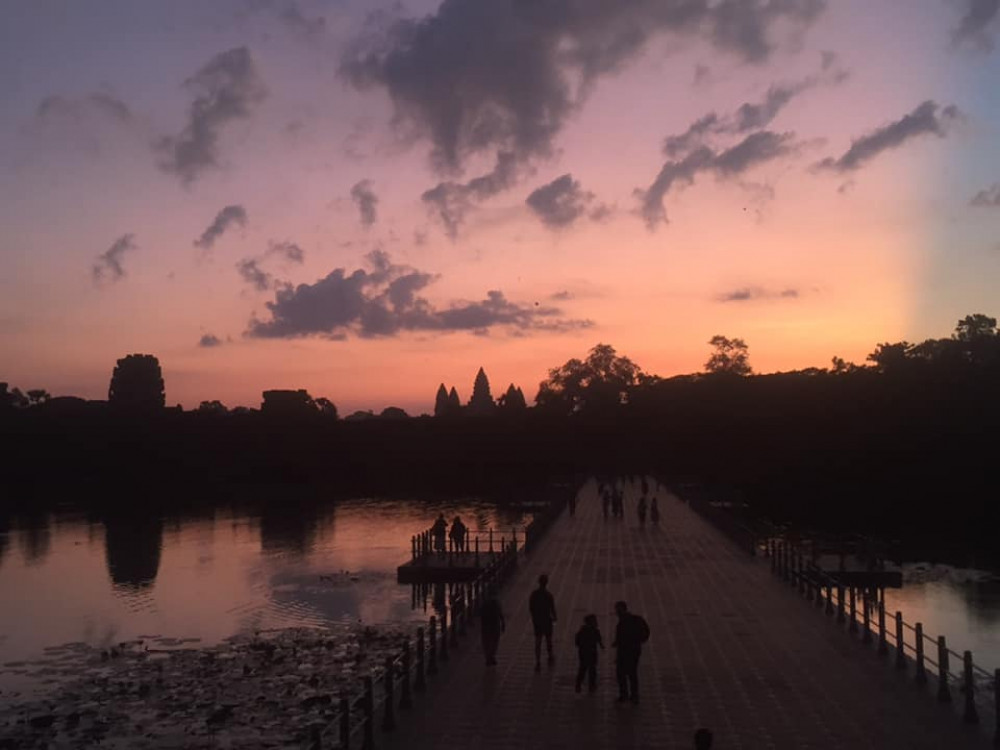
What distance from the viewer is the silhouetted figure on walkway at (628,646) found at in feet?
56.9

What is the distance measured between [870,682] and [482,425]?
131m

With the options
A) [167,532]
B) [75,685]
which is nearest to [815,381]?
[167,532]

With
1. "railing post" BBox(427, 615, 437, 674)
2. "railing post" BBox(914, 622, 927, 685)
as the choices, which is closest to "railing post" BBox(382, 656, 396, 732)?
"railing post" BBox(427, 615, 437, 674)

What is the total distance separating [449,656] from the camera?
22.0 m

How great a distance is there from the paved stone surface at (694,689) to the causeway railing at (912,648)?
0.29 m

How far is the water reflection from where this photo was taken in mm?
50500

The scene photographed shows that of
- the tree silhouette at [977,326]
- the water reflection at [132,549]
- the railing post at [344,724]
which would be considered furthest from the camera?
the tree silhouette at [977,326]

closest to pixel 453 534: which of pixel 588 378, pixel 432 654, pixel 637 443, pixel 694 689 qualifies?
pixel 432 654

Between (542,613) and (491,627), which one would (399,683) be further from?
(542,613)

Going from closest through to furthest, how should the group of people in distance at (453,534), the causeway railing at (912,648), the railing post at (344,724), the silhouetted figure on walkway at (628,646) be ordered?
the railing post at (344,724)
the causeway railing at (912,648)
the silhouetted figure on walkway at (628,646)
the group of people in distance at (453,534)

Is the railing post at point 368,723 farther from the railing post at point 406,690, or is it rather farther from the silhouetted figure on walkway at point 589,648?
the silhouetted figure on walkway at point 589,648

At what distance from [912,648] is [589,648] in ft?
18.2

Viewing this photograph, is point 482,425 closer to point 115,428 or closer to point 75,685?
point 115,428

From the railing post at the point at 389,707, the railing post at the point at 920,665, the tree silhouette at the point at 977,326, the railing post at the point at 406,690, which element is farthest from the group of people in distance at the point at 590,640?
the tree silhouette at the point at 977,326
